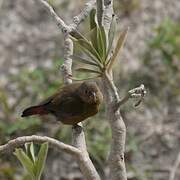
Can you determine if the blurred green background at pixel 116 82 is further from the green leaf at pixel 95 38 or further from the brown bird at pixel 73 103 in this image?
the green leaf at pixel 95 38

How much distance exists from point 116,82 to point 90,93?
6.48ft

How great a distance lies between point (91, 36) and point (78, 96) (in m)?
0.81

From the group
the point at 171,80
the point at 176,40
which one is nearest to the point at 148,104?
the point at 171,80

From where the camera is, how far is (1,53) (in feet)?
14.4

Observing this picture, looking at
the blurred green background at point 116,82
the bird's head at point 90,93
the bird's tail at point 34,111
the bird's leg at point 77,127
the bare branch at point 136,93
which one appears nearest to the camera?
the bare branch at point 136,93

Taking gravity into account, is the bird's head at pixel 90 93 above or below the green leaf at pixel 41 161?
above

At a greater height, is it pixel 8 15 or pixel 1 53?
pixel 8 15

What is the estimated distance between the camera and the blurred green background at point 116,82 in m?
3.40

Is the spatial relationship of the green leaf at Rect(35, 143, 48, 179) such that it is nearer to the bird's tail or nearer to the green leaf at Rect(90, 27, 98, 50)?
the green leaf at Rect(90, 27, 98, 50)

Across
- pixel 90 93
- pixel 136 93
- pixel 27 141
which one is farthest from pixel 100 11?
pixel 90 93

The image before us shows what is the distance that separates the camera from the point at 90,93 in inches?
76.3

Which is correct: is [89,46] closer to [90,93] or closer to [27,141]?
[27,141]

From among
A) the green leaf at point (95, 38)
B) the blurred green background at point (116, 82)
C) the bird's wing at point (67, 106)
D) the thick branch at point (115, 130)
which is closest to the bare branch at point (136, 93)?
the thick branch at point (115, 130)

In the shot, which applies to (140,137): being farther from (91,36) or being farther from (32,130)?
(91,36)
